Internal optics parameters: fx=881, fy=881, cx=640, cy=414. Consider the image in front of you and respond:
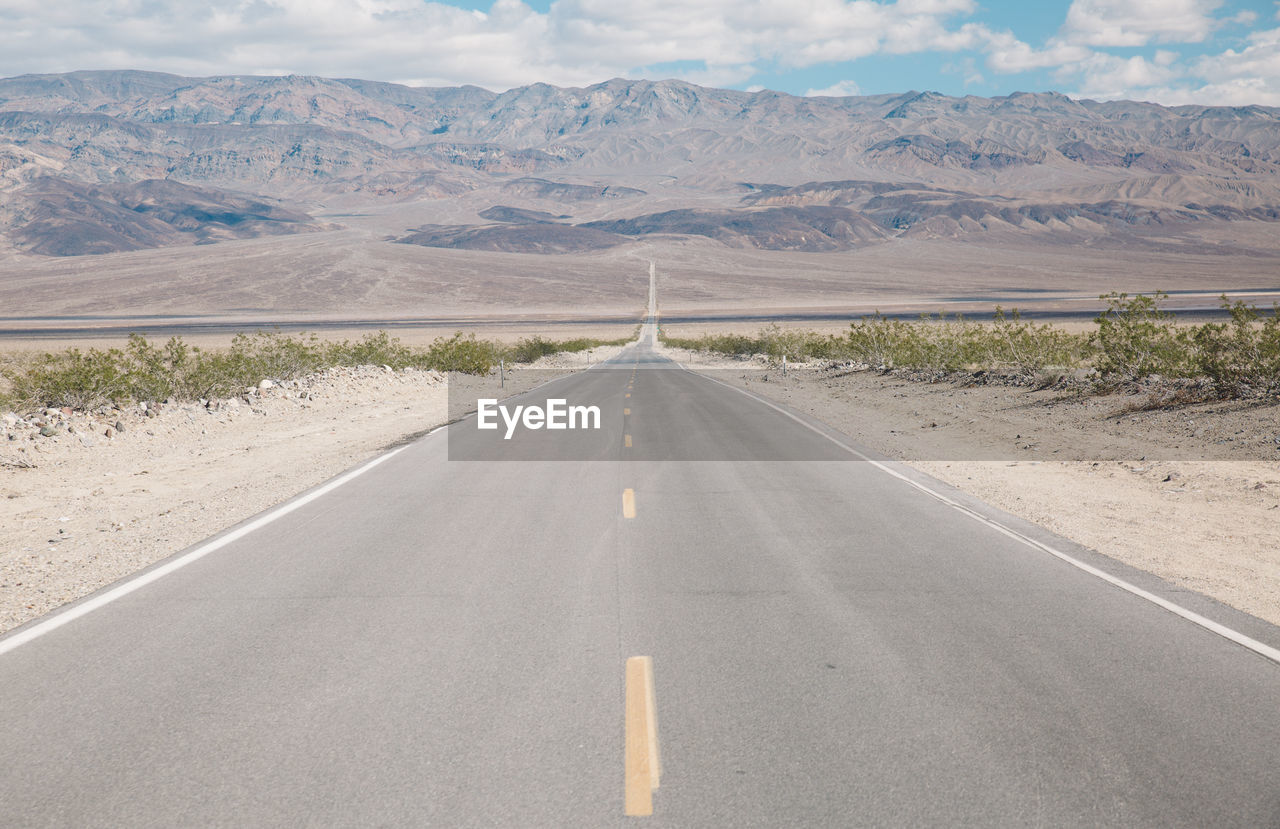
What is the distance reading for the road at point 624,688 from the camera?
3.97 metres

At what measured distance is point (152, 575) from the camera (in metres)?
7.52

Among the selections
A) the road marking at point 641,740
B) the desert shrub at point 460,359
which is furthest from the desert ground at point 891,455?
the desert shrub at point 460,359

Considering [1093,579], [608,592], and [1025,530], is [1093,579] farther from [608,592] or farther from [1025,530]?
[608,592]

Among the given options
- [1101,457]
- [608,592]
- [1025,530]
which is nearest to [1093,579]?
[1025,530]

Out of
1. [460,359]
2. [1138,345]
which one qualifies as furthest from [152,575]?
[460,359]

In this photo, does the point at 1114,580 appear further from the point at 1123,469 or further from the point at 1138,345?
the point at 1138,345

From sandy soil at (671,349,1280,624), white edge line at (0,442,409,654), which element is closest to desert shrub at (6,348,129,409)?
white edge line at (0,442,409,654)

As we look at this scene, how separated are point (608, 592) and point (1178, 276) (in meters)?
208

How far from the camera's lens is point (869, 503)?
35.5 ft

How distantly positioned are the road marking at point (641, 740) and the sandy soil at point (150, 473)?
15.2 feet

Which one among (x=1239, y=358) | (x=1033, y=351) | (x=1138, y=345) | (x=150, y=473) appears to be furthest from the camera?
(x=1033, y=351)

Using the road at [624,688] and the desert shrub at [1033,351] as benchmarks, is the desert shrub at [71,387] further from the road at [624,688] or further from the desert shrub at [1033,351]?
the desert shrub at [1033,351]

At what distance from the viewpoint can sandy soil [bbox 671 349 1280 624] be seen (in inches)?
333

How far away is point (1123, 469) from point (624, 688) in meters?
11.4
